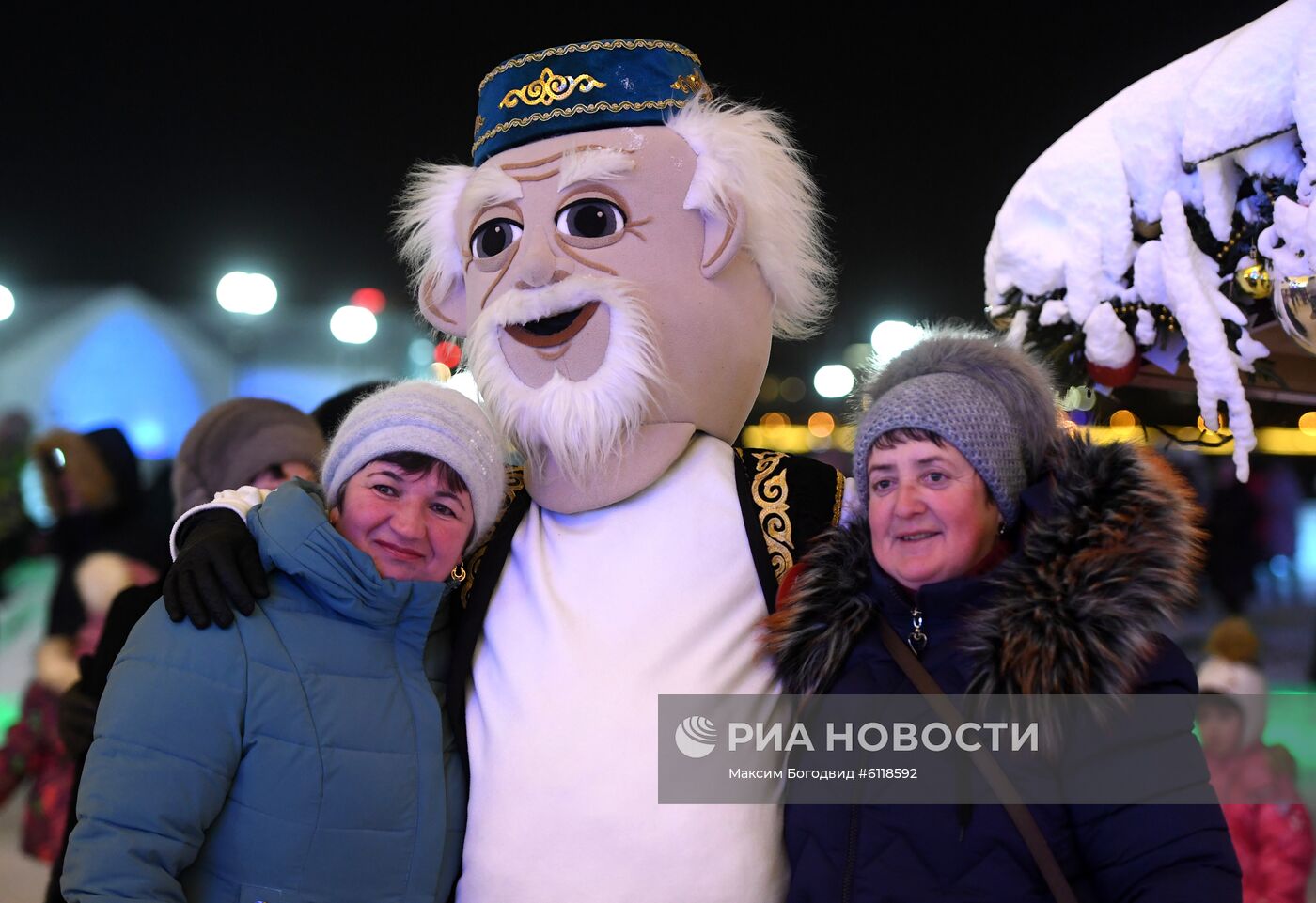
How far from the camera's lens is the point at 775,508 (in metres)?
2.23

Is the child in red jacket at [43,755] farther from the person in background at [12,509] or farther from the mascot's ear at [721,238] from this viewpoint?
the mascot's ear at [721,238]

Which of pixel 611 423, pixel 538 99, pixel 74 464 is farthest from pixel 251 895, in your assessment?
pixel 74 464

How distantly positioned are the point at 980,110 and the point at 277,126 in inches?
163

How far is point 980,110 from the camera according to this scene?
694 cm

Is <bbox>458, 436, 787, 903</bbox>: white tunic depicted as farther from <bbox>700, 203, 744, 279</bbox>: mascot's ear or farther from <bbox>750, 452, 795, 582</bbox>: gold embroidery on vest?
<bbox>700, 203, 744, 279</bbox>: mascot's ear

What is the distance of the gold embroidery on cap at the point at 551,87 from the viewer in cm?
233

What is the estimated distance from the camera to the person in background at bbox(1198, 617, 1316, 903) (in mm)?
3035

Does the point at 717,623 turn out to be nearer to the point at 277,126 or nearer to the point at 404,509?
the point at 404,509

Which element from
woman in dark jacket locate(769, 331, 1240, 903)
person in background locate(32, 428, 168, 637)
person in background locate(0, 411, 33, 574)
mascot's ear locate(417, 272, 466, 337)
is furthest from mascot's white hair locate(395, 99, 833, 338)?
person in background locate(0, 411, 33, 574)

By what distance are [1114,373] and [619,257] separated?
107 centimetres

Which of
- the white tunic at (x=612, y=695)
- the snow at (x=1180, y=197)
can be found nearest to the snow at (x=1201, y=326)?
the snow at (x=1180, y=197)

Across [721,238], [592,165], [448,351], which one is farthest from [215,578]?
[448,351]

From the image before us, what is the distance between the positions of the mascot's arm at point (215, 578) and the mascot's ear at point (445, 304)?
0.84 metres

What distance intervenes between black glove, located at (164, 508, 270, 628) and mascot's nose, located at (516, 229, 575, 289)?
73cm
